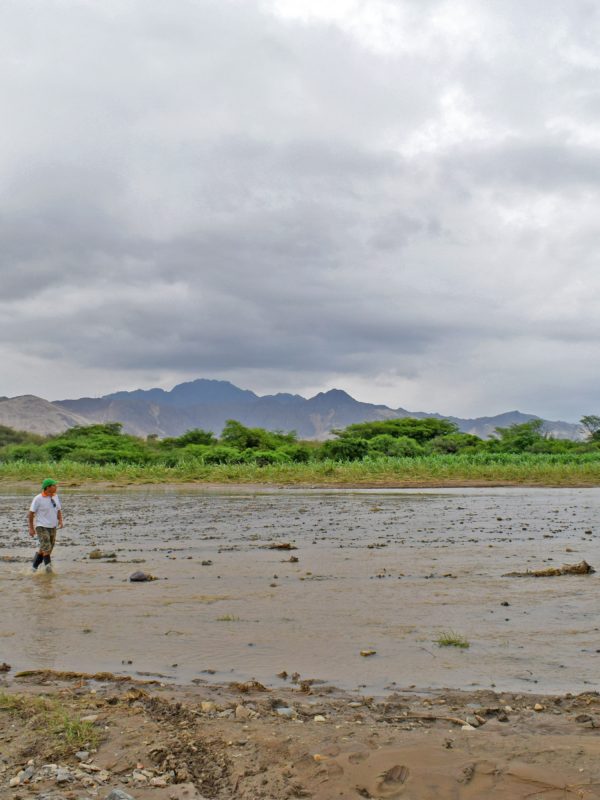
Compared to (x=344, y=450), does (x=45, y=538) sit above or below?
below

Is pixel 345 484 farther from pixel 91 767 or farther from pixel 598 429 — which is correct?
pixel 598 429

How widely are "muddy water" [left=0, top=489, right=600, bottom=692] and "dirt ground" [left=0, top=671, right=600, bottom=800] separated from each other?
2.76 ft

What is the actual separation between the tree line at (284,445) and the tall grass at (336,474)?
5.85 m

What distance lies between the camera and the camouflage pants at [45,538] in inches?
561

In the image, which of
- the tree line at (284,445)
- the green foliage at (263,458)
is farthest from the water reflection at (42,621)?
the green foliage at (263,458)

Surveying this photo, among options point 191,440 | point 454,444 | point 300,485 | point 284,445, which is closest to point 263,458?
point 284,445

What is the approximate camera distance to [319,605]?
34.9 feet

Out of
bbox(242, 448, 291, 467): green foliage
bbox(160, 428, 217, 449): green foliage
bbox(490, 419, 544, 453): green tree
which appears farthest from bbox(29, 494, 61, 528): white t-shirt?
bbox(160, 428, 217, 449): green foliage

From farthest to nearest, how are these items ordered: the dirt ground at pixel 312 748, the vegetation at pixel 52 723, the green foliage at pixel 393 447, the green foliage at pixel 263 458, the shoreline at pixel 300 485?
the green foliage at pixel 393 447
the green foliage at pixel 263 458
the shoreline at pixel 300 485
the vegetation at pixel 52 723
the dirt ground at pixel 312 748

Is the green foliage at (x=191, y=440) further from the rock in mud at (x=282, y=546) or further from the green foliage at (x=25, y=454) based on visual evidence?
the rock in mud at (x=282, y=546)

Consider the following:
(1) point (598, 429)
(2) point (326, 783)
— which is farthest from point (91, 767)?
(1) point (598, 429)

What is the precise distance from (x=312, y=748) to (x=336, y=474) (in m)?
41.9

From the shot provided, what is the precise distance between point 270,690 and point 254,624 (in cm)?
277

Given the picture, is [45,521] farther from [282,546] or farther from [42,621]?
[282,546]
